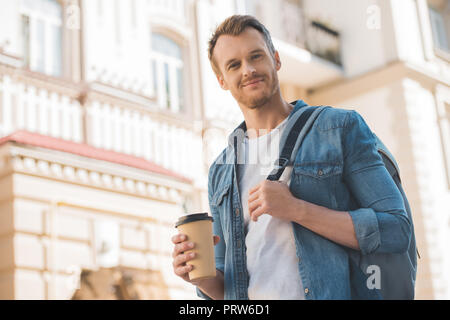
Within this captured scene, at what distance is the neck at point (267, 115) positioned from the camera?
1539 millimetres

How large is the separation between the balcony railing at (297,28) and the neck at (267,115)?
9.20 meters

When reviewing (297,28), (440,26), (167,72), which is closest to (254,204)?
(167,72)

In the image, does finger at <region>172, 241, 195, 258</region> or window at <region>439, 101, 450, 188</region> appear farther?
window at <region>439, 101, 450, 188</region>

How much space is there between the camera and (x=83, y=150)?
7.14m

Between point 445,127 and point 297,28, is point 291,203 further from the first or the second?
point 445,127

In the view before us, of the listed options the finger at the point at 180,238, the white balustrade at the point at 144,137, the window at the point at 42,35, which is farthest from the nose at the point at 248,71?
the white balustrade at the point at 144,137

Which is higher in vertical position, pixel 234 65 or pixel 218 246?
pixel 234 65

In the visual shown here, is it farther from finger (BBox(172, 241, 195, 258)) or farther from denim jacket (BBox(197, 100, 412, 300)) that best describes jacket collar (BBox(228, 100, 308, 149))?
finger (BBox(172, 241, 195, 258))

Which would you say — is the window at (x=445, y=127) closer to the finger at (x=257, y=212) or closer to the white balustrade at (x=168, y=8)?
the white balustrade at (x=168, y=8)

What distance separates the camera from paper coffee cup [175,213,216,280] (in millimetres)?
1380

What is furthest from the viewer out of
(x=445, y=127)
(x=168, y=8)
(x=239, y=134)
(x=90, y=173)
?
(x=445, y=127)

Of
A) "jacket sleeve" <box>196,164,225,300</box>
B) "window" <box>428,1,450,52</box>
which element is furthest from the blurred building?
"jacket sleeve" <box>196,164,225,300</box>

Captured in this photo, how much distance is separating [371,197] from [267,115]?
337 mm

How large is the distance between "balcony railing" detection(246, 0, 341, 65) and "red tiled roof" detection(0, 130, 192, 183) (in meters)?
3.73
